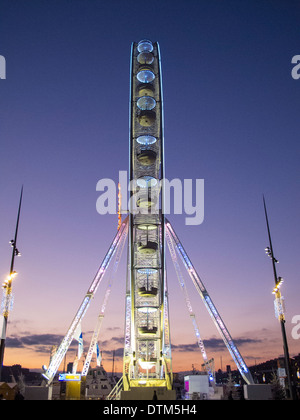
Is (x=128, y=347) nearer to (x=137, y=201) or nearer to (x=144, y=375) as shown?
(x=144, y=375)

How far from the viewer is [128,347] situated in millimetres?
40094

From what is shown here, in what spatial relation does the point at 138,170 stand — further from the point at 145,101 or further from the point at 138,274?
the point at 138,274

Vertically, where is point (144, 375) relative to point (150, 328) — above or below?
below

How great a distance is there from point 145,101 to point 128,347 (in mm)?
24438
